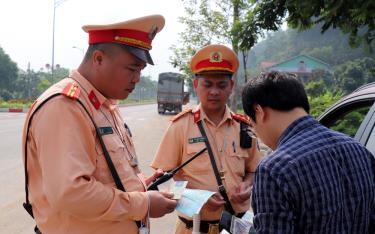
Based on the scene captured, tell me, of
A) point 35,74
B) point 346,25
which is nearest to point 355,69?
point 346,25

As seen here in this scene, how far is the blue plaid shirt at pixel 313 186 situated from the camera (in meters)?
1.27

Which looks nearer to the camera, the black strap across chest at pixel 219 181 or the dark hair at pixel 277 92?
the dark hair at pixel 277 92

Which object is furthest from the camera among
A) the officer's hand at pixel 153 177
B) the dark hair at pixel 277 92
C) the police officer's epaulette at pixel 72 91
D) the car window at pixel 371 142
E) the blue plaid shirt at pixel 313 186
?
the officer's hand at pixel 153 177

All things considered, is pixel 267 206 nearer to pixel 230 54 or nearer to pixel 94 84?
pixel 94 84

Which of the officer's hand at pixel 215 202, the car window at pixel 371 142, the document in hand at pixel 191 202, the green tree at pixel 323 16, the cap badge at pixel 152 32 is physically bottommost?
the officer's hand at pixel 215 202

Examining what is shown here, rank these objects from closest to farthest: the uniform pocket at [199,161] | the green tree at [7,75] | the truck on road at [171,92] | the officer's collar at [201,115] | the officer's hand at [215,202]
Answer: the officer's hand at [215,202] → the uniform pocket at [199,161] → the officer's collar at [201,115] → the truck on road at [171,92] → the green tree at [7,75]

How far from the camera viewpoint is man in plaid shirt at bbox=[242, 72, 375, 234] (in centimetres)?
127

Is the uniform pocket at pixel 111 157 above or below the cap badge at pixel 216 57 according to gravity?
below

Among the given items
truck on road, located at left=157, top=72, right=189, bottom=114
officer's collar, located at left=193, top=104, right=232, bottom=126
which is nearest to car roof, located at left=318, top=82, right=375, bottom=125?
officer's collar, located at left=193, top=104, right=232, bottom=126

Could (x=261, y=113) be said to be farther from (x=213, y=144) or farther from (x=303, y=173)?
(x=213, y=144)

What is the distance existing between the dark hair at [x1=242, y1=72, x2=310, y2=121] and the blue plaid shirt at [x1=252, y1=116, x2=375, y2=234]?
0.28ft

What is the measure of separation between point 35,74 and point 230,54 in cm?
5690

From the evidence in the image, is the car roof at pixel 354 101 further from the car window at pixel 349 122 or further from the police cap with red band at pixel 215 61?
the police cap with red band at pixel 215 61

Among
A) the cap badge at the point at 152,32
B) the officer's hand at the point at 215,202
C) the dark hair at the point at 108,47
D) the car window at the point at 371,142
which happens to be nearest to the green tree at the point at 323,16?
the car window at the point at 371,142
